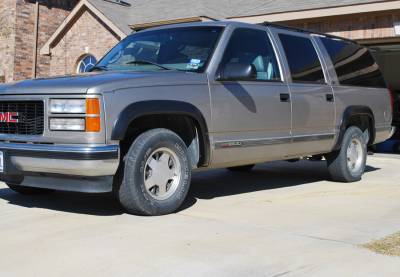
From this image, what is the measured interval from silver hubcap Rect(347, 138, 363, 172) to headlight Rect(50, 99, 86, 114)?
4.49m

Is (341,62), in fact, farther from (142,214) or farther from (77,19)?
(77,19)

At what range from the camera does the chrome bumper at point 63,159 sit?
5062mm

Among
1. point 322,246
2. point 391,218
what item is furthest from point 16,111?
point 391,218

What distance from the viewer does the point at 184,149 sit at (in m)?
5.79

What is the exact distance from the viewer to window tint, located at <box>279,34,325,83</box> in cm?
720

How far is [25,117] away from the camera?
18.2ft

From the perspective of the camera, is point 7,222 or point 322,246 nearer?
point 322,246

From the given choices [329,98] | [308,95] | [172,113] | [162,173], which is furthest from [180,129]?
[329,98]

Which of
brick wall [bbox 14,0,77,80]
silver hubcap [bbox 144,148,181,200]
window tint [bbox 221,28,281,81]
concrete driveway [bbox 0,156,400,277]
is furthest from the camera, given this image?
brick wall [bbox 14,0,77,80]

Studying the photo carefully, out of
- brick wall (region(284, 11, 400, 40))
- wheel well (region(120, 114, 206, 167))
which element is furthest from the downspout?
wheel well (region(120, 114, 206, 167))

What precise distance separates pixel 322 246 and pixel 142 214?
1.74 metres

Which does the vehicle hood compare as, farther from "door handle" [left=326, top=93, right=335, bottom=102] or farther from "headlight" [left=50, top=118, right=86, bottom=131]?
"door handle" [left=326, top=93, right=335, bottom=102]

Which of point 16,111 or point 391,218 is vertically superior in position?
point 16,111

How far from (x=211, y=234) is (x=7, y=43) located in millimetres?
18701
